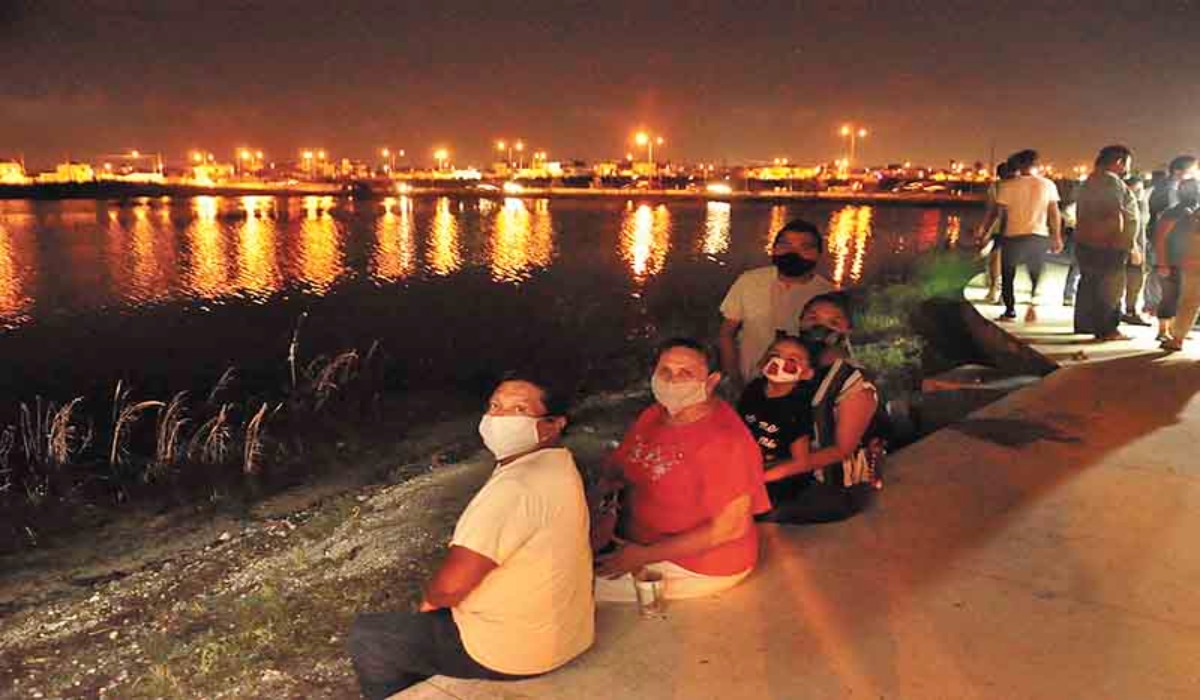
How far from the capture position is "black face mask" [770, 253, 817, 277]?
5.16 m

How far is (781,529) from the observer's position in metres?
4.53

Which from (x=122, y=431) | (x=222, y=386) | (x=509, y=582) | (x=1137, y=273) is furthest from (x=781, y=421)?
(x=222, y=386)

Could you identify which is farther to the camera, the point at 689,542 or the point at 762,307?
the point at 762,307

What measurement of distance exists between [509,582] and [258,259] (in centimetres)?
3185

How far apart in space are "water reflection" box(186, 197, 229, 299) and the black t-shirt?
21801mm

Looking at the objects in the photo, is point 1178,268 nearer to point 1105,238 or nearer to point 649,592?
point 1105,238

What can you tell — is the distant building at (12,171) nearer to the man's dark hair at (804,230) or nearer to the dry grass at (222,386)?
the dry grass at (222,386)

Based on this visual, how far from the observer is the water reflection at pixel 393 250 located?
28.1 metres

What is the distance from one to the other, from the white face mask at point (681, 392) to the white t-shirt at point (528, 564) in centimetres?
68

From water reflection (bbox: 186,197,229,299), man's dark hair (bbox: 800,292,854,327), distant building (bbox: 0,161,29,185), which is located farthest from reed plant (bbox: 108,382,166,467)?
distant building (bbox: 0,161,29,185)

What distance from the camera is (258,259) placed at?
31781 millimetres

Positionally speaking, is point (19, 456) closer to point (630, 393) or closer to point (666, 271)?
point (630, 393)

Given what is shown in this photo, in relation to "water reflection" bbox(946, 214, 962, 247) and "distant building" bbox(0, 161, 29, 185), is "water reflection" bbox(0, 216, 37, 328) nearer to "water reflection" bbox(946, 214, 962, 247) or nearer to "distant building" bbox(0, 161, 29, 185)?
"water reflection" bbox(946, 214, 962, 247)

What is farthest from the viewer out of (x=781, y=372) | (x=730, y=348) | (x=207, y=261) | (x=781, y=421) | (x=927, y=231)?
(x=927, y=231)
